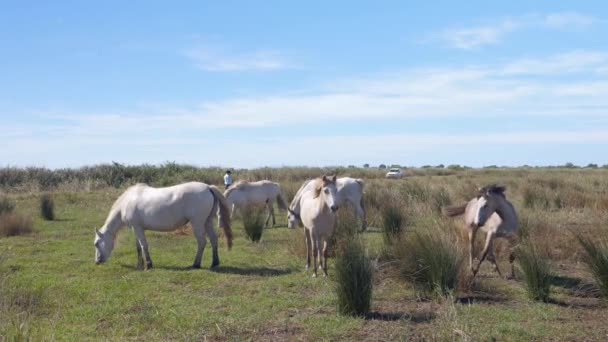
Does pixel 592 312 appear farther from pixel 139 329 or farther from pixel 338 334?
pixel 139 329

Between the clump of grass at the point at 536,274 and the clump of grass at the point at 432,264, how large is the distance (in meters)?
0.86

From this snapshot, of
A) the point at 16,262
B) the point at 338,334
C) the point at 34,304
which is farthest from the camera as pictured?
the point at 16,262

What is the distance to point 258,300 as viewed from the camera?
28.1 ft

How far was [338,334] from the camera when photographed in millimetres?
6820

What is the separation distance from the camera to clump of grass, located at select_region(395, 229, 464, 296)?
27.2 ft

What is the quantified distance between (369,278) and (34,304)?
450 centimetres

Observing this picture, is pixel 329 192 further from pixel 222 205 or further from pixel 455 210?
pixel 455 210

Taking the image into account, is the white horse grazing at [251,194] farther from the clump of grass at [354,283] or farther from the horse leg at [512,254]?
the clump of grass at [354,283]

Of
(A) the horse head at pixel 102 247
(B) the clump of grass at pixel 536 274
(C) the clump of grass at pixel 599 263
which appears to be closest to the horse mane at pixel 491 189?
(B) the clump of grass at pixel 536 274

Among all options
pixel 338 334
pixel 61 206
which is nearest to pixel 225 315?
pixel 338 334

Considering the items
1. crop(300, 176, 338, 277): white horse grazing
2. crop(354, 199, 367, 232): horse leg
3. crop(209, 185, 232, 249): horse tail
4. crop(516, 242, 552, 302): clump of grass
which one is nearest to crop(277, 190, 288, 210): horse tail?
crop(354, 199, 367, 232): horse leg

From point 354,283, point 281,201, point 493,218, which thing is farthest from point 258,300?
point 281,201

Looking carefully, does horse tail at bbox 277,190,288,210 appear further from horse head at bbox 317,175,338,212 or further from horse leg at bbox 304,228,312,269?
horse head at bbox 317,175,338,212

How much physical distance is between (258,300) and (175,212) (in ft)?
11.2
